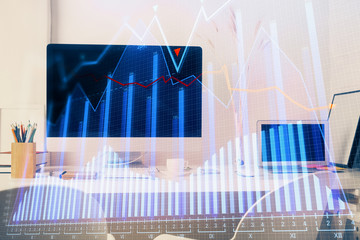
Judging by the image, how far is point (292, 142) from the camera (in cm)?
71

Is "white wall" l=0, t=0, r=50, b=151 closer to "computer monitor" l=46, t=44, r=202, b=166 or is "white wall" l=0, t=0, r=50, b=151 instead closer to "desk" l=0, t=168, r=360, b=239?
"computer monitor" l=46, t=44, r=202, b=166

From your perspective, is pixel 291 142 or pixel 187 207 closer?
pixel 187 207

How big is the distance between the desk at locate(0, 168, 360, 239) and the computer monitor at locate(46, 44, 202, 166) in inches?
9.1

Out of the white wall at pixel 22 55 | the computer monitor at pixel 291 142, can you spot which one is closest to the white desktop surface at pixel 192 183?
the computer monitor at pixel 291 142

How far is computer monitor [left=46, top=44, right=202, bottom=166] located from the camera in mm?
761

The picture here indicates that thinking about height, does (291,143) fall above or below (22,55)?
below

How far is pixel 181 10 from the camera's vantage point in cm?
95

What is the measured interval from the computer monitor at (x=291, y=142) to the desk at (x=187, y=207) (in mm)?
130
